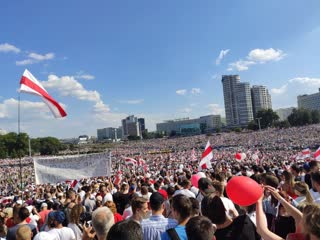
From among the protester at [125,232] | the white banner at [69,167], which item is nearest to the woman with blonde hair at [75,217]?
the protester at [125,232]

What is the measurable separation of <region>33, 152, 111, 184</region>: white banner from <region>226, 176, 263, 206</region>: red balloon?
10.5 m

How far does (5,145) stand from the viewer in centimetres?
12544

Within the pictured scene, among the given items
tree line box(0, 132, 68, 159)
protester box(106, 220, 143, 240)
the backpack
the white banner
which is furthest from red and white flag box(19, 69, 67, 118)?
tree line box(0, 132, 68, 159)

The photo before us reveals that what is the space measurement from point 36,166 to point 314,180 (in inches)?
402

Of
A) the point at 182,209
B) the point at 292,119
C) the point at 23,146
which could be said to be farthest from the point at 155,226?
the point at 292,119

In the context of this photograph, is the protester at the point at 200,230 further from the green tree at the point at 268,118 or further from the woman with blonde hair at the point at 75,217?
the green tree at the point at 268,118

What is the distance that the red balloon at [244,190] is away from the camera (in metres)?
3.31

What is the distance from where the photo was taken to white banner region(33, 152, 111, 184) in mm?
12773

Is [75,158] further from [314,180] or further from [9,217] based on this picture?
[314,180]

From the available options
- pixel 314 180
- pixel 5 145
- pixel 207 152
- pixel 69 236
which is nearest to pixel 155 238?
pixel 69 236

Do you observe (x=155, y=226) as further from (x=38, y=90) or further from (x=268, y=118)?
(x=268, y=118)

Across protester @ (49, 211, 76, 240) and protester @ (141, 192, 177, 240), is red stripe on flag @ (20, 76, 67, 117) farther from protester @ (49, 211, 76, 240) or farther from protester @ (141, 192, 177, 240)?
protester @ (141, 192, 177, 240)

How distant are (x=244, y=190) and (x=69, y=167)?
441 inches

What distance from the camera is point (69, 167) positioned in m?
13.5
